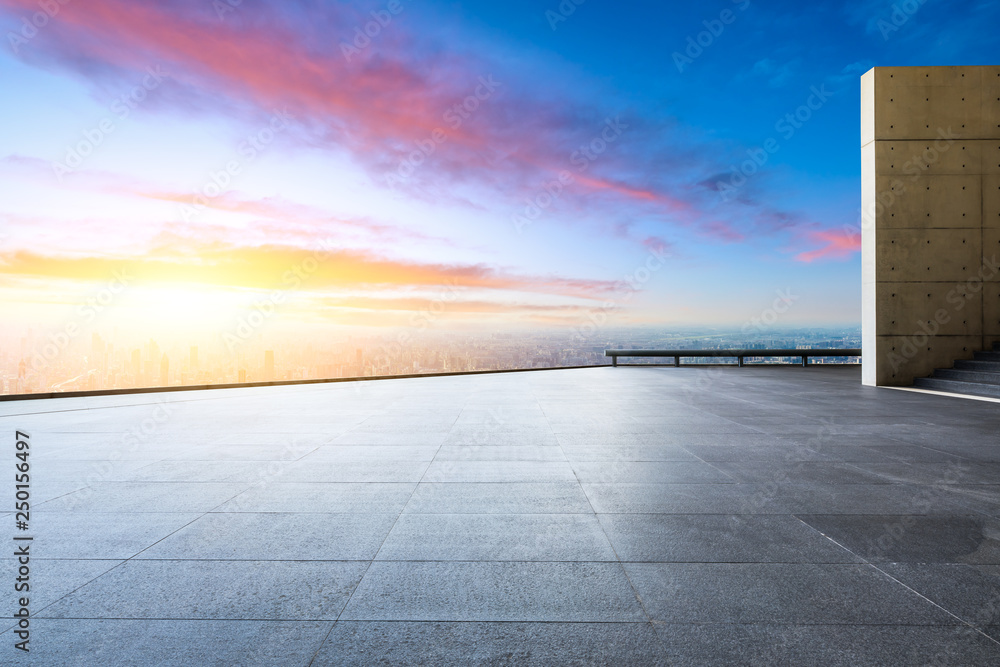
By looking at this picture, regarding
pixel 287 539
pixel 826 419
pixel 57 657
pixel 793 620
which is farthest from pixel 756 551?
pixel 826 419

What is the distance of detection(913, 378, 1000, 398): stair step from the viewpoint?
12539 mm

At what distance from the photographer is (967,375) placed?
550 inches

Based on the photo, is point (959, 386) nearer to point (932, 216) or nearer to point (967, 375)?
point (967, 375)

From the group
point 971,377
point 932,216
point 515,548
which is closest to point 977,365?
point 971,377

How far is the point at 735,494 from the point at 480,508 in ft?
7.95

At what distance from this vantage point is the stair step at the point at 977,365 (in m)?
13.8

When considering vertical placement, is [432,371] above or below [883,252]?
below

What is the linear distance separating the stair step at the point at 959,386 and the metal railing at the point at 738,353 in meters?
10.3

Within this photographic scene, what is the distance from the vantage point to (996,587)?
3174mm

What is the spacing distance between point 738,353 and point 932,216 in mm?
11683

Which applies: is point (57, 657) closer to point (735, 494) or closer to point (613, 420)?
point (735, 494)

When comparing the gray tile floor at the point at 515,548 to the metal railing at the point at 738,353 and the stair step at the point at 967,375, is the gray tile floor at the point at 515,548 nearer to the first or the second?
the stair step at the point at 967,375

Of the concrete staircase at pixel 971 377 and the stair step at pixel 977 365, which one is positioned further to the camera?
the stair step at pixel 977 365

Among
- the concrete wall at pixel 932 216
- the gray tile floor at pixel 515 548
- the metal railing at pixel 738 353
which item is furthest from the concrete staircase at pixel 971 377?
the metal railing at pixel 738 353
